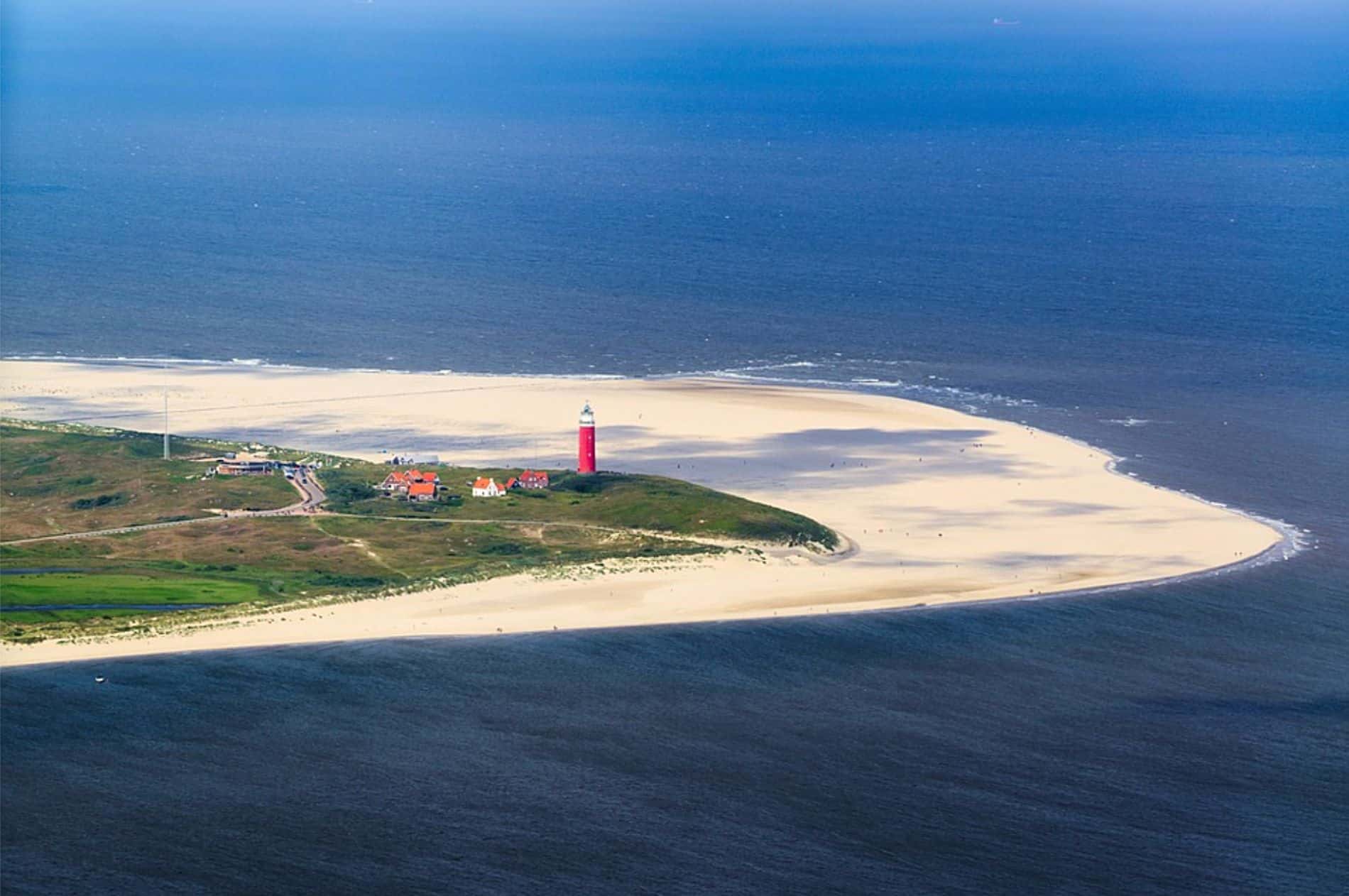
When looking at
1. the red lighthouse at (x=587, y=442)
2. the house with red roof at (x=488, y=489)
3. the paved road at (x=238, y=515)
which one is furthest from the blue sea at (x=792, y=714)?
the red lighthouse at (x=587, y=442)

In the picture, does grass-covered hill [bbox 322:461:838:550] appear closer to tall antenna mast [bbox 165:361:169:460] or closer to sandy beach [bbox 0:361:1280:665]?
sandy beach [bbox 0:361:1280:665]

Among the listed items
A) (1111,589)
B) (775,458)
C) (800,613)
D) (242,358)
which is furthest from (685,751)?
(242,358)

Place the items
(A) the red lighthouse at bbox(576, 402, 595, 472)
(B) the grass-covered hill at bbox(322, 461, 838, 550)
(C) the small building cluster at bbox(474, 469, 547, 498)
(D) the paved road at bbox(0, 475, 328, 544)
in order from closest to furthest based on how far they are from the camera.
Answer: (D) the paved road at bbox(0, 475, 328, 544), (B) the grass-covered hill at bbox(322, 461, 838, 550), (C) the small building cluster at bbox(474, 469, 547, 498), (A) the red lighthouse at bbox(576, 402, 595, 472)

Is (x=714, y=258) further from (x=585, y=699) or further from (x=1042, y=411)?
(x=585, y=699)

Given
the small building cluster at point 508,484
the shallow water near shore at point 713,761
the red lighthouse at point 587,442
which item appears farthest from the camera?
the red lighthouse at point 587,442

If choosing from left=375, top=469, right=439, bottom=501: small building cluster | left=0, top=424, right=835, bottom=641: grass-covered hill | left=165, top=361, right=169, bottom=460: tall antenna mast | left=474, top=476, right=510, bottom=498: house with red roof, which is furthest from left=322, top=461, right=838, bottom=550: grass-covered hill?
left=165, top=361, right=169, bottom=460: tall antenna mast

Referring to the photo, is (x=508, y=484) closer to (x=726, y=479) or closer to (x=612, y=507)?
(x=612, y=507)

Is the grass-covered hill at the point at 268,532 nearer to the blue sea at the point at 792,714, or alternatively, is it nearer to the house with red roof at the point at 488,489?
the house with red roof at the point at 488,489

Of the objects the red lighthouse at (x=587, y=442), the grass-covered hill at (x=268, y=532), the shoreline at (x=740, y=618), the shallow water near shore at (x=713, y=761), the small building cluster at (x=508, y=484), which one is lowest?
the shallow water near shore at (x=713, y=761)
